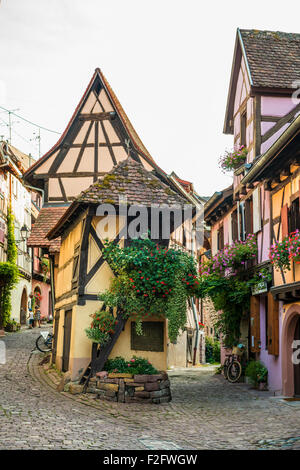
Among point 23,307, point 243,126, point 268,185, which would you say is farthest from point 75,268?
point 23,307

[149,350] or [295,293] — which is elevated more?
[295,293]

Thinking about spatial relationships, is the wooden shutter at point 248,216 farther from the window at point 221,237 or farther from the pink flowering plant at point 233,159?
the window at point 221,237

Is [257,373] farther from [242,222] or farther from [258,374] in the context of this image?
[242,222]

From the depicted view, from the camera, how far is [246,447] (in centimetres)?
848

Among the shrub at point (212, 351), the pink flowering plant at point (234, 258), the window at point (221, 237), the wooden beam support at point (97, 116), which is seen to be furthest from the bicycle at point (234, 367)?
the shrub at point (212, 351)

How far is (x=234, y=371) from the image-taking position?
58.5ft

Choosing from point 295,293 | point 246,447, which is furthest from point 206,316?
point 246,447

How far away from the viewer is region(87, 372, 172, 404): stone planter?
13.0 m

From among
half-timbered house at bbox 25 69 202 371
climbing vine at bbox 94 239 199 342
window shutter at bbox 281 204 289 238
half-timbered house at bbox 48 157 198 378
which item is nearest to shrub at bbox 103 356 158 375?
half-timbered house at bbox 48 157 198 378

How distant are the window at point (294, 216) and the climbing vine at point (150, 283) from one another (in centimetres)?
245

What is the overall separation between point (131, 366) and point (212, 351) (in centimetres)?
1743

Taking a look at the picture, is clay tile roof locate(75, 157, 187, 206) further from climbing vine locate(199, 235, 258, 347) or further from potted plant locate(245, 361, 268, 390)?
potted plant locate(245, 361, 268, 390)

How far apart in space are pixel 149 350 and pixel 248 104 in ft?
25.8

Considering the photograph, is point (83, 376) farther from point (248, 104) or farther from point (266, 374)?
point (248, 104)
